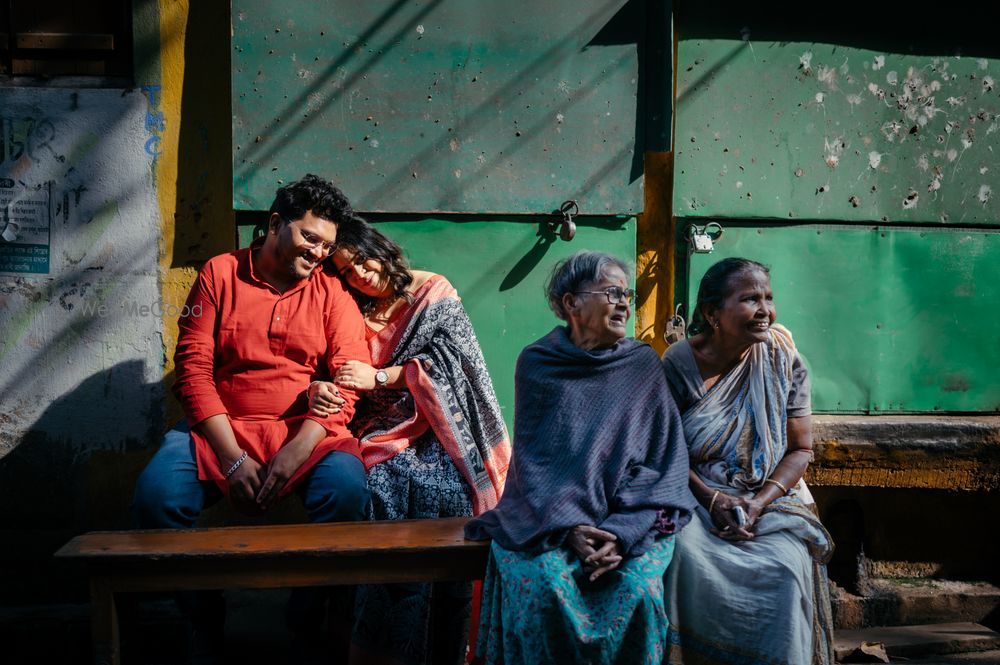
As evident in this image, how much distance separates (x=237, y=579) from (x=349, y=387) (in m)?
0.84

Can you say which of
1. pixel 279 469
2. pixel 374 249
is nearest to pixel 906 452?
pixel 374 249

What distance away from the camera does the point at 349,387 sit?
3.24 m

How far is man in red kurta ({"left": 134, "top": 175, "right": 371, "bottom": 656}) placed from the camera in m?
3.02

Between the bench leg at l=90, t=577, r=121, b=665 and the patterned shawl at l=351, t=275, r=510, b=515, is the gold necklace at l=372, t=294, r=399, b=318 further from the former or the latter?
the bench leg at l=90, t=577, r=121, b=665

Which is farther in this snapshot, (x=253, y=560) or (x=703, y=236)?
(x=703, y=236)

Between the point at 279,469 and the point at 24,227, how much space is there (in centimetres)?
172

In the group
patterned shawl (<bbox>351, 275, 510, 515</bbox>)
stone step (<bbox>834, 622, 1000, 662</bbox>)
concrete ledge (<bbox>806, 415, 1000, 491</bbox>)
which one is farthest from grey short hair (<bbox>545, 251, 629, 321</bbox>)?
stone step (<bbox>834, 622, 1000, 662</bbox>)

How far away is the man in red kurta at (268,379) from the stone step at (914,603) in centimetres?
251

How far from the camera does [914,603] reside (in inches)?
162

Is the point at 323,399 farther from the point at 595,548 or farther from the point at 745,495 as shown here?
the point at 745,495

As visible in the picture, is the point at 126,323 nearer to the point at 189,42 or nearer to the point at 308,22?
the point at 189,42

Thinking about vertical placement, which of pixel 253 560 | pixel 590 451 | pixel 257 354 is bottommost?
pixel 253 560

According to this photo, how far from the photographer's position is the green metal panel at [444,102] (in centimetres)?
363

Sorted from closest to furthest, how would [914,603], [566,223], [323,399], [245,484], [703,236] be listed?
1. [245,484]
2. [323,399]
3. [566,223]
4. [703,236]
5. [914,603]
